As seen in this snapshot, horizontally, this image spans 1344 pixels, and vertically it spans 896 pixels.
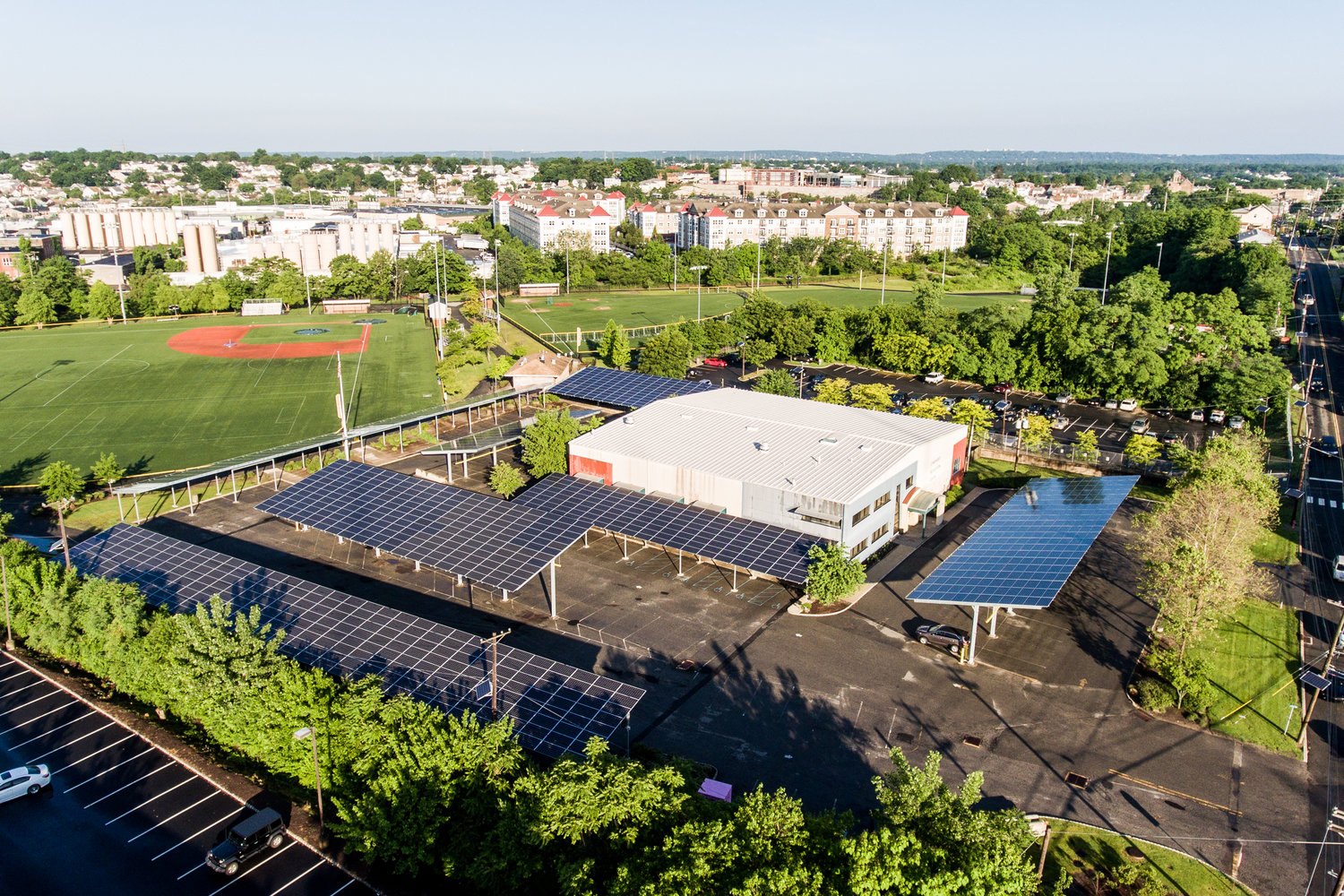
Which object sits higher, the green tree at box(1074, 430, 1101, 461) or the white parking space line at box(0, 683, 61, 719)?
the green tree at box(1074, 430, 1101, 461)

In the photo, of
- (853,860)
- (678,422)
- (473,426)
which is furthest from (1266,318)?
(853,860)

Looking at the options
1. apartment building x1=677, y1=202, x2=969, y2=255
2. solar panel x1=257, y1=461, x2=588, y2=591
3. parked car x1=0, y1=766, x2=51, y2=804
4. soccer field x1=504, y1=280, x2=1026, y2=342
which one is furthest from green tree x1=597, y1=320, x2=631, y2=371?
apartment building x1=677, y1=202, x2=969, y2=255

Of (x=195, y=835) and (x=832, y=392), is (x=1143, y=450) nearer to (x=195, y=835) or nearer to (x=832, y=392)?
(x=832, y=392)

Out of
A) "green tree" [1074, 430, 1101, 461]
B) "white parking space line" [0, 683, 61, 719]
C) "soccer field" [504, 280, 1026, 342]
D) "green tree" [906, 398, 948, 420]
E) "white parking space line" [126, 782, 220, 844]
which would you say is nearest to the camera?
"white parking space line" [126, 782, 220, 844]

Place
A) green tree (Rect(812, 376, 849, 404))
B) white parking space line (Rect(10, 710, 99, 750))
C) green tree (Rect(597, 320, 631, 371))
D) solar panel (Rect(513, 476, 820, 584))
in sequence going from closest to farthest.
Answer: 1. white parking space line (Rect(10, 710, 99, 750))
2. solar panel (Rect(513, 476, 820, 584))
3. green tree (Rect(812, 376, 849, 404))
4. green tree (Rect(597, 320, 631, 371))

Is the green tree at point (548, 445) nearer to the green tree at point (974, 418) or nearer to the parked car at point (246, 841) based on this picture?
the green tree at point (974, 418)

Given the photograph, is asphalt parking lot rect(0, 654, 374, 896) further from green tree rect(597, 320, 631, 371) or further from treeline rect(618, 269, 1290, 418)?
green tree rect(597, 320, 631, 371)

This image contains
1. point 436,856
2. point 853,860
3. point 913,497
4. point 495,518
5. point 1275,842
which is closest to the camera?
point 853,860

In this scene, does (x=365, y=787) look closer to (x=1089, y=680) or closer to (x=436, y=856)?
(x=436, y=856)
